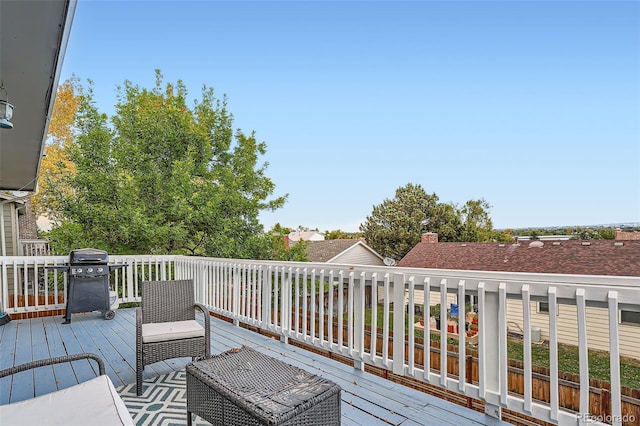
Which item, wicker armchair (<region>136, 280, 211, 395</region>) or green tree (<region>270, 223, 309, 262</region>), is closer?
wicker armchair (<region>136, 280, 211, 395</region>)

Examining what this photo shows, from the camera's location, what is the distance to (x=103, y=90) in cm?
1269

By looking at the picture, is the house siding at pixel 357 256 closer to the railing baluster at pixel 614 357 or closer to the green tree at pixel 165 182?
the green tree at pixel 165 182

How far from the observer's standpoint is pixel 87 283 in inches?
215

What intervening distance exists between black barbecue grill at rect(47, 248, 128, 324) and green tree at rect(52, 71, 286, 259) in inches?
173

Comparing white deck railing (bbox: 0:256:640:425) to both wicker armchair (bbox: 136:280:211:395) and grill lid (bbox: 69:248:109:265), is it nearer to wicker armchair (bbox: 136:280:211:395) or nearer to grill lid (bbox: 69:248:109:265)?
wicker armchair (bbox: 136:280:211:395)

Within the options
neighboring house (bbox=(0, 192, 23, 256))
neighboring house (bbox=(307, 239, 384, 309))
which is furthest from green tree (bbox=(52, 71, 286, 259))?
neighboring house (bbox=(307, 239, 384, 309))

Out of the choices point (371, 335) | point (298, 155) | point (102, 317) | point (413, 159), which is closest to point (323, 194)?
point (298, 155)

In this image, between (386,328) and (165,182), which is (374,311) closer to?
(386,328)

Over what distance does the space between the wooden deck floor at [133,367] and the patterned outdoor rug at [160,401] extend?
205 millimetres

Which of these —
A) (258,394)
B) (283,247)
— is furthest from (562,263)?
(258,394)

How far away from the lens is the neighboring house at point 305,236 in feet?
44.0

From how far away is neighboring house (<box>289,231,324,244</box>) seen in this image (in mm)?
13402

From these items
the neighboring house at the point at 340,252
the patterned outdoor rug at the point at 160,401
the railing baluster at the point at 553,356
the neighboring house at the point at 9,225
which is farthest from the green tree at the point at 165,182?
the railing baluster at the point at 553,356

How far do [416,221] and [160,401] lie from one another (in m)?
21.7
